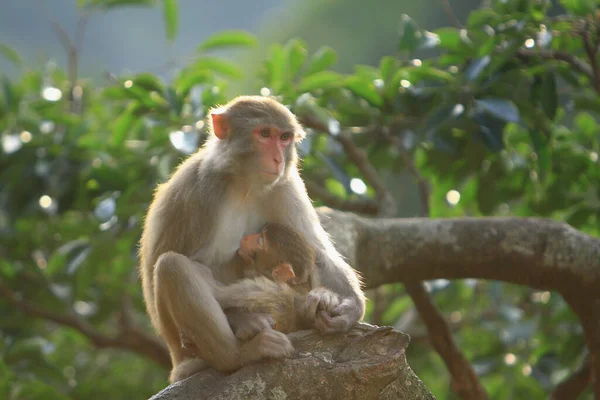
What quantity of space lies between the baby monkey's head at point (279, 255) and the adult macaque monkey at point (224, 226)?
0.08m

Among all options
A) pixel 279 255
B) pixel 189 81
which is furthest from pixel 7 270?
pixel 279 255

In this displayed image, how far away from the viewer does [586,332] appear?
3854 millimetres

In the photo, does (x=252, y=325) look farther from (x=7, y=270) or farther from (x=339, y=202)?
(x=7, y=270)

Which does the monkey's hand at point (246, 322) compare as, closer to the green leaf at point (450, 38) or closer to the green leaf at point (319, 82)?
the green leaf at point (319, 82)

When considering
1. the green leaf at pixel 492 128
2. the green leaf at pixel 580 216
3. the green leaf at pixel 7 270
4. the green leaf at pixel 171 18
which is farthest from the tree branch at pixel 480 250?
the green leaf at pixel 7 270

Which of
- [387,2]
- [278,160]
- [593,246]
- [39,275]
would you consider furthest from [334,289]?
[387,2]

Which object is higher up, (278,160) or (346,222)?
A: (278,160)

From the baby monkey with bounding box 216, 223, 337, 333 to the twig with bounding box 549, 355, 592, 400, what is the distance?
2077 mm

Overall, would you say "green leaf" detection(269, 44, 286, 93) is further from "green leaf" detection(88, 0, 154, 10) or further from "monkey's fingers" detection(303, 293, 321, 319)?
"monkey's fingers" detection(303, 293, 321, 319)

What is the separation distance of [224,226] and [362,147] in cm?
182

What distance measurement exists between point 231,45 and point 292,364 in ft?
9.19

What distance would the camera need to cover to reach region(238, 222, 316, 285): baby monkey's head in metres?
2.77

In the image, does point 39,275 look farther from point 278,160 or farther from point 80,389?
point 278,160

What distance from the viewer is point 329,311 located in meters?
2.49
